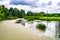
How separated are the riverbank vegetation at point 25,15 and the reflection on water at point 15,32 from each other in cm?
9

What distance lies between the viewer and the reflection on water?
195 centimetres

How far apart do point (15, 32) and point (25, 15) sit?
291 millimetres

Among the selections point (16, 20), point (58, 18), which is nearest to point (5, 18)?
point (16, 20)

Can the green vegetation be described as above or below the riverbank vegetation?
below

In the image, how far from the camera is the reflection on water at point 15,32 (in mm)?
1953

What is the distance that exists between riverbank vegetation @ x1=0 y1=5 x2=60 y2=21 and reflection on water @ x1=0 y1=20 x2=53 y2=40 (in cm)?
9

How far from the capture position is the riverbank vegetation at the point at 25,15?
2014 mm

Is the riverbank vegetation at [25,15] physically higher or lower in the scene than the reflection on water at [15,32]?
higher

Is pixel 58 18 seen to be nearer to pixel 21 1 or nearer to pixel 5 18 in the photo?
pixel 21 1

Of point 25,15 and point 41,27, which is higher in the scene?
point 25,15

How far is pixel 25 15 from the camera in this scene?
2045mm

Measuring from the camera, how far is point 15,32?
1969mm

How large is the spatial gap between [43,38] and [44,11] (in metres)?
0.39

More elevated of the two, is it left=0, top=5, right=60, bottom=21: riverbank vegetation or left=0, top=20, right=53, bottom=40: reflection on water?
left=0, top=5, right=60, bottom=21: riverbank vegetation
